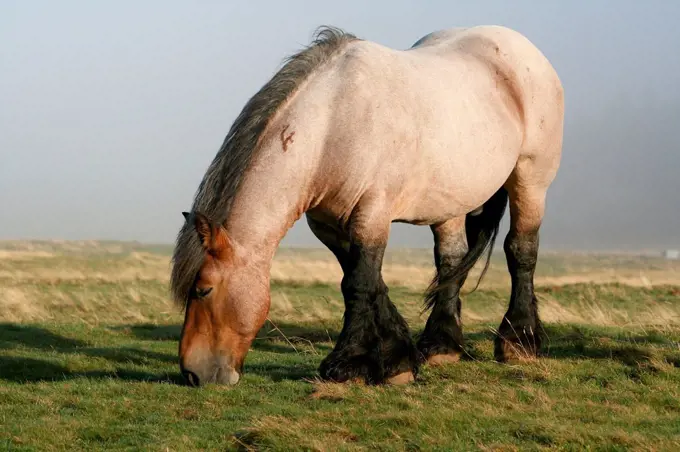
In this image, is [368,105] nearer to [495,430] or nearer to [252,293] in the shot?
[252,293]

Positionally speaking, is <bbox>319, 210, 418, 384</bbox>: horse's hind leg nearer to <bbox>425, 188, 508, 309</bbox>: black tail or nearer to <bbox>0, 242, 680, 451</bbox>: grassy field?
<bbox>0, 242, 680, 451</bbox>: grassy field

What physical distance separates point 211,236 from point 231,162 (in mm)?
709

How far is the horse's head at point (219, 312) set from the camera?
715cm

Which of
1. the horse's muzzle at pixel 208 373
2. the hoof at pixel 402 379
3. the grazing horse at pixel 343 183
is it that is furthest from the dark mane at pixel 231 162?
the hoof at pixel 402 379

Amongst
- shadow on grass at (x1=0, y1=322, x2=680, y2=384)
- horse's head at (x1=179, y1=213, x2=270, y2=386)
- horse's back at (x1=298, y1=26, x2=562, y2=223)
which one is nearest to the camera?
horse's head at (x1=179, y1=213, x2=270, y2=386)

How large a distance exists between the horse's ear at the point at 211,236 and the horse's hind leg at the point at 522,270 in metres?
3.61

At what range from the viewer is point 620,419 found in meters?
6.17

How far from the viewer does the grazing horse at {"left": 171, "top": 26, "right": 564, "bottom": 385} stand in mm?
7207

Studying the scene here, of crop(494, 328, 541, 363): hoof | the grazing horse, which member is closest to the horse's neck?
the grazing horse

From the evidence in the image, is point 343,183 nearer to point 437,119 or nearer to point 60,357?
point 437,119

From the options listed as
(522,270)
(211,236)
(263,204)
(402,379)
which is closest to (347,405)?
(402,379)

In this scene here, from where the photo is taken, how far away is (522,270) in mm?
10102

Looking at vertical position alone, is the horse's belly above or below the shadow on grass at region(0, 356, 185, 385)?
above

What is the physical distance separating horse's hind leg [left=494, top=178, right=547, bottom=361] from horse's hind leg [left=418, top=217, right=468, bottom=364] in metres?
0.49
